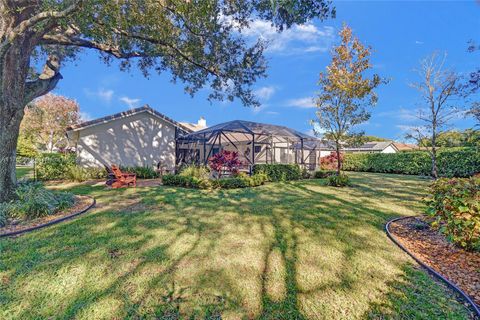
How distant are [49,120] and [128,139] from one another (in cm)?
1998

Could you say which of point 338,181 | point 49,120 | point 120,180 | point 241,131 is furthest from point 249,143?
point 49,120

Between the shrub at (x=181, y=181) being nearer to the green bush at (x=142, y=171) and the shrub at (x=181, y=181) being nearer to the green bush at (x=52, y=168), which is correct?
the green bush at (x=142, y=171)

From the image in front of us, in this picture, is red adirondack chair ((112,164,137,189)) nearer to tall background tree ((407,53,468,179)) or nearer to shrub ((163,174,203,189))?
shrub ((163,174,203,189))

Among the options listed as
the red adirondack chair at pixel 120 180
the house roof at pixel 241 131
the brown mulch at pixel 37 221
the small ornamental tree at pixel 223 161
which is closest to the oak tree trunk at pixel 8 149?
the brown mulch at pixel 37 221

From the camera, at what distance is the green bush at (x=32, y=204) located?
17.5ft

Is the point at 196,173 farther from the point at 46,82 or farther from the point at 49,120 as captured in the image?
the point at 49,120

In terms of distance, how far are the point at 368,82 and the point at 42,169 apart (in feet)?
57.0

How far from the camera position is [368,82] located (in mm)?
10766

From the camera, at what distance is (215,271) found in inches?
129

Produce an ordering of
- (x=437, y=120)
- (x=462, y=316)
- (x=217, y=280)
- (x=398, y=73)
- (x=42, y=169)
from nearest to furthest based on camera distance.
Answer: (x=462, y=316) → (x=217, y=280) → (x=437, y=120) → (x=398, y=73) → (x=42, y=169)

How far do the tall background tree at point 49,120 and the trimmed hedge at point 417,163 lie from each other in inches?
1309

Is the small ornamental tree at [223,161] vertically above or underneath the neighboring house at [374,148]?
underneath

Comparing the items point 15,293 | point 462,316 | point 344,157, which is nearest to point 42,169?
point 15,293

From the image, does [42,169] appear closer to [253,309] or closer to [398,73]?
[253,309]
